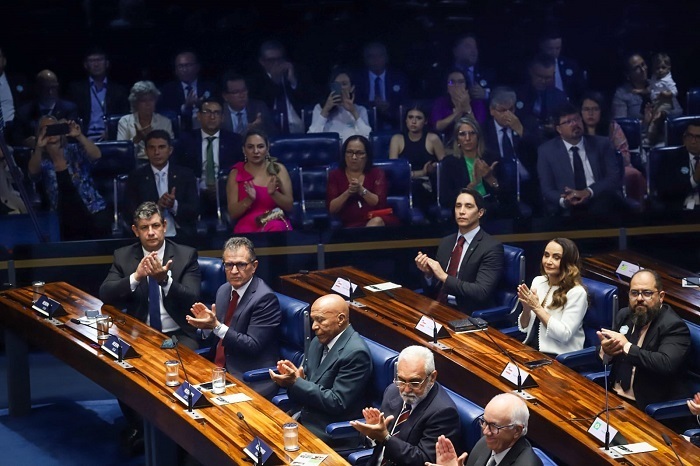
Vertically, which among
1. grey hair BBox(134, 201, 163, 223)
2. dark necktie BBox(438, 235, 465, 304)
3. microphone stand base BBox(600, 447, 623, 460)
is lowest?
microphone stand base BBox(600, 447, 623, 460)

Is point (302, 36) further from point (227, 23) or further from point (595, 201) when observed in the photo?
point (595, 201)

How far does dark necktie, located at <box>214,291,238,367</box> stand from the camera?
6.30m

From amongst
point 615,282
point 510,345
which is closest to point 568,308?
point 510,345

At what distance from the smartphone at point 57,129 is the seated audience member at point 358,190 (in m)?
1.95

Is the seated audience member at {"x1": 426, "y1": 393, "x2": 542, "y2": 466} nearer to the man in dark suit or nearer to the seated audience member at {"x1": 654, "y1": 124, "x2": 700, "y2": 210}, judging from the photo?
the man in dark suit

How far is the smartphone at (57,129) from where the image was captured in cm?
830

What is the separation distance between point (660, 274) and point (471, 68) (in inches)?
124

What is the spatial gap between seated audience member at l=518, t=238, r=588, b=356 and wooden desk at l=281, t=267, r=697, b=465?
0.73ft

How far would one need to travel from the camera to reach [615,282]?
7020 mm

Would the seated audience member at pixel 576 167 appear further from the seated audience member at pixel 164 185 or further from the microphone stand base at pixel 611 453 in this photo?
the microphone stand base at pixel 611 453

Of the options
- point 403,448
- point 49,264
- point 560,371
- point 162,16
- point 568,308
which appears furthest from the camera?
point 162,16

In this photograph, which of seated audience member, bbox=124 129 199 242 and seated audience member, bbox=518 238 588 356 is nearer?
seated audience member, bbox=518 238 588 356

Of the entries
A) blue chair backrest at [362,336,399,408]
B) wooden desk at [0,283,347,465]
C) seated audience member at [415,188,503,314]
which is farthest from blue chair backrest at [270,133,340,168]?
blue chair backrest at [362,336,399,408]

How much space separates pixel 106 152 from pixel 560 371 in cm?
423
